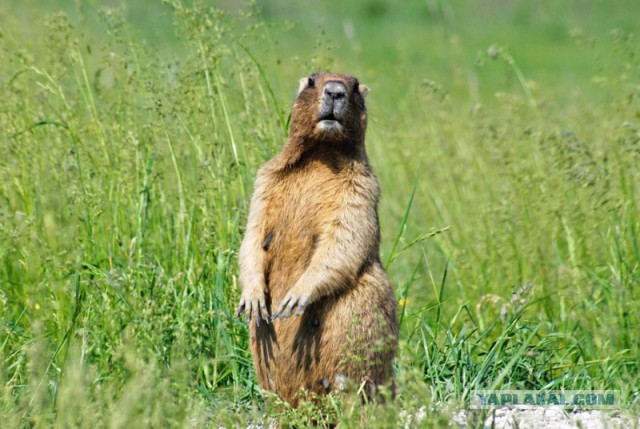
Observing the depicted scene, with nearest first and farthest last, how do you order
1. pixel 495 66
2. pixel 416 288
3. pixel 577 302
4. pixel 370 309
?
pixel 370 309 < pixel 577 302 < pixel 416 288 < pixel 495 66

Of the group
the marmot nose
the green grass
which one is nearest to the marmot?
the marmot nose

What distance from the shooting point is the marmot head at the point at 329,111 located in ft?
13.7

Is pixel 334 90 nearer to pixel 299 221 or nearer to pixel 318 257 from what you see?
pixel 299 221

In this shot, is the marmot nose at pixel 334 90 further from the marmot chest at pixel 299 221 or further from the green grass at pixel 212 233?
the green grass at pixel 212 233

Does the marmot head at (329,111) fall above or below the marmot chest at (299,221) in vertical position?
above

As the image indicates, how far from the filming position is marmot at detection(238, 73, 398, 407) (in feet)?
12.9

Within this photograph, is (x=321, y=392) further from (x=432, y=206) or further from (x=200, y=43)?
(x=432, y=206)

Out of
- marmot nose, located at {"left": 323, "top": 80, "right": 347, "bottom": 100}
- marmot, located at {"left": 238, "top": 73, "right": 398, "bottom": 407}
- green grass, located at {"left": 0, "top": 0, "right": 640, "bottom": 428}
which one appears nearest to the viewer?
marmot, located at {"left": 238, "top": 73, "right": 398, "bottom": 407}

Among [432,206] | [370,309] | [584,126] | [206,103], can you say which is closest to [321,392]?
[370,309]

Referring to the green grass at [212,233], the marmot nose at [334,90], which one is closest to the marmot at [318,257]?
the marmot nose at [334,90]

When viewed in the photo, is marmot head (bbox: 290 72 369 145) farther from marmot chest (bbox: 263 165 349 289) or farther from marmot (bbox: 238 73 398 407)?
marmot chest (bbox: 263 165 349 289)

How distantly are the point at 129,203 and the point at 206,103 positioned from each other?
72 cm

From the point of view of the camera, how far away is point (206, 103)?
537cm

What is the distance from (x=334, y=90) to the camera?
13.6 feet
